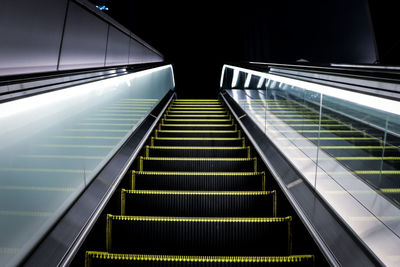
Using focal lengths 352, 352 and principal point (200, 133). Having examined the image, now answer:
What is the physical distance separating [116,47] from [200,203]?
4908 millimetres

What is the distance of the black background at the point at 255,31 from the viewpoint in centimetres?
1066

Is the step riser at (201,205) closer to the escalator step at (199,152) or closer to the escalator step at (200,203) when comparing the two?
the escalator step at (200,203)

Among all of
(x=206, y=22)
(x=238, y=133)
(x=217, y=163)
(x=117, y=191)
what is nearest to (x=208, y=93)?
(x=206, y=22)

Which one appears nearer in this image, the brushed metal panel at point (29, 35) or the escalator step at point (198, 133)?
the brushed metal panel at point (29, 35)

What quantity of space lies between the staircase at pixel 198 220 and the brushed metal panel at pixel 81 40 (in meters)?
1.53

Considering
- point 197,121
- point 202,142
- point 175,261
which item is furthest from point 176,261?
point 197,121

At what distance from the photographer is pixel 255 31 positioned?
1437 cm

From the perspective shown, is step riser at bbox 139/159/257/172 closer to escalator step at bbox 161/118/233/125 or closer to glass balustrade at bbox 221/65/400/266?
glass balustrade at bbox 221/65/400/266

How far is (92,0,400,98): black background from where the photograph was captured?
10.7m

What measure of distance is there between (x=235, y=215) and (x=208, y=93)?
44.3 ft

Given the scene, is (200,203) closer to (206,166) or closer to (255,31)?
(206,166)

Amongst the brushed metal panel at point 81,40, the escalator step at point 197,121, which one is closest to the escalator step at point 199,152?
the brushed metal panel at point 81,40

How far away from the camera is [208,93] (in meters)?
→ 16.1

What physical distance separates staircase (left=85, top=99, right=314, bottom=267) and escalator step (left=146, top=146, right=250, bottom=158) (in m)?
0.01
